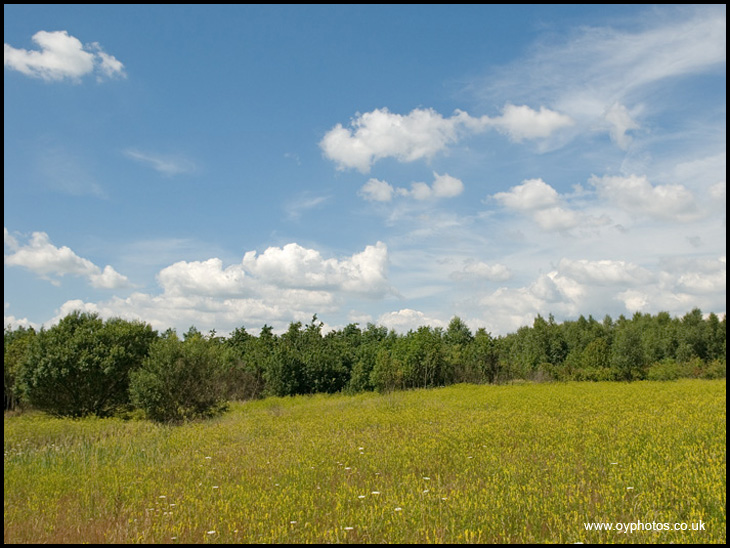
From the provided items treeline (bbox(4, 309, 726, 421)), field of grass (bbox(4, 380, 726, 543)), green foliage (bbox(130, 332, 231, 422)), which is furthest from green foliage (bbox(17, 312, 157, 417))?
field of grass (bbox(4, 380, 726, 543))

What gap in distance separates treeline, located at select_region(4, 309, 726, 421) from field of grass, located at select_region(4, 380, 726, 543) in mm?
11764

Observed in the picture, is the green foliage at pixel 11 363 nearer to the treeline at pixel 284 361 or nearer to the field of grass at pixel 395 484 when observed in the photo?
the treeline at pixel 284 361

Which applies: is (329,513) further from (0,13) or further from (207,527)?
(0,13)

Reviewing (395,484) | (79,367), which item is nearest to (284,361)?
(79,367)

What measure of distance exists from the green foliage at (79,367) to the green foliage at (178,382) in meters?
6.08

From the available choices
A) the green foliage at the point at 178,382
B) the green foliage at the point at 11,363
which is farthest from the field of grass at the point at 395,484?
the green foliage at the point at 11,363

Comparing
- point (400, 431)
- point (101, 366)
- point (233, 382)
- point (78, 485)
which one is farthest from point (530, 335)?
point (78, 485)

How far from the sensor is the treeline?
91.1ft

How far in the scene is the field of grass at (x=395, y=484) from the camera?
6379 millimetres

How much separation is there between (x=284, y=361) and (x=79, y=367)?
864 inches

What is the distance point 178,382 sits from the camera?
27.0 meters

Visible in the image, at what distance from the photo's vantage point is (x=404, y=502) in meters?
7.20

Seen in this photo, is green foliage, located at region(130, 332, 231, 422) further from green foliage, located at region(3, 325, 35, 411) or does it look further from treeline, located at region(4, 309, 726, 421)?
green foliage, located at region(3, 325, 35, 411)

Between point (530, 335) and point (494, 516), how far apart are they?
8723 centimetres
